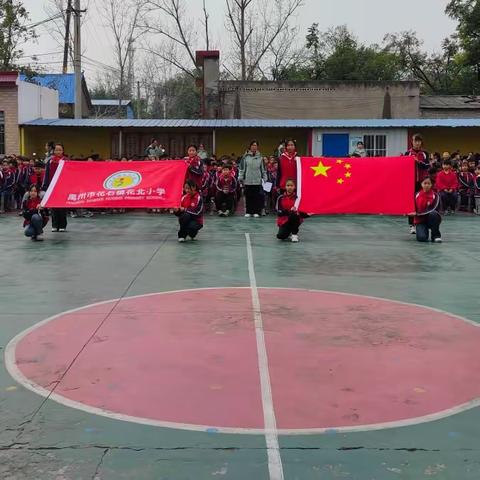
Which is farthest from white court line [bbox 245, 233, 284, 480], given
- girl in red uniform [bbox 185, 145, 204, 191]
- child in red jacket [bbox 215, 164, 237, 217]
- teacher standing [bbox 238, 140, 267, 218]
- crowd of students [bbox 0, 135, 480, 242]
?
child in red jacket [bbox 215, 164, 237, 217]

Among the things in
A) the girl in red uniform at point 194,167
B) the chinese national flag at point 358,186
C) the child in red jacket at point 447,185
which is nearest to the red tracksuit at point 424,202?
the chinese national flag at point 358,186

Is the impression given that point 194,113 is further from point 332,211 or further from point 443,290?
point 443,290

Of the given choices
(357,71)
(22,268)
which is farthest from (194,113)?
(22,268)

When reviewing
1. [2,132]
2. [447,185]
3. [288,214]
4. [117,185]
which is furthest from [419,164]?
[2,132]

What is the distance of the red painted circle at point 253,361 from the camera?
3.73 m

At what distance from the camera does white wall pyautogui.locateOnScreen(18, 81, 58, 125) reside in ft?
70.5

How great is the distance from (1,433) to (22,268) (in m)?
5.29

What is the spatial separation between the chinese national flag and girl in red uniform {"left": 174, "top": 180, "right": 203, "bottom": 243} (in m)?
1.80

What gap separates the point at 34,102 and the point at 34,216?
42.8 ft

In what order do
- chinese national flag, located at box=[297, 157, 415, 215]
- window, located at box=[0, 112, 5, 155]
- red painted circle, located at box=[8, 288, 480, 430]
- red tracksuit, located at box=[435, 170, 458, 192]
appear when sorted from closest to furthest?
red painted circle, located at box=[8, 288, 480, 430] → chinese national flag, located at box=[297, 157, 415, 215] → red tracksuit, located at box=[435, 170, 458, 192] → window, located at box=[0, 112, 5, 155]

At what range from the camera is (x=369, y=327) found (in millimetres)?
5555

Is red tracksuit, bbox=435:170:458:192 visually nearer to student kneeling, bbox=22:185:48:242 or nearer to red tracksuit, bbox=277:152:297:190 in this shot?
red tracksuit, bbox=277:152:297:190

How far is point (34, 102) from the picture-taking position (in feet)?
74.5

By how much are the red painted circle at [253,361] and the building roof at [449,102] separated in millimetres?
26666
